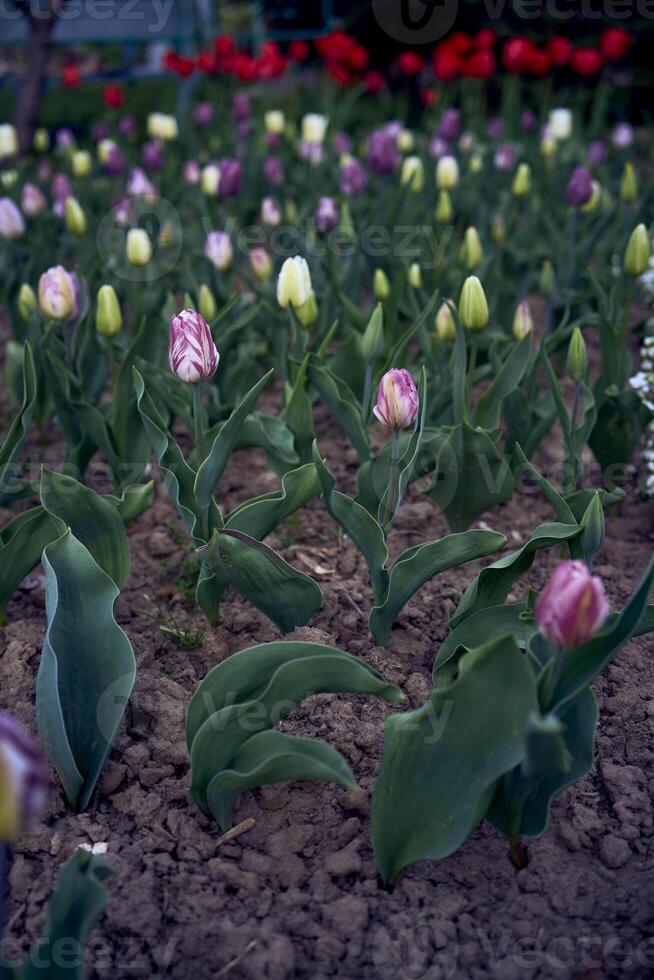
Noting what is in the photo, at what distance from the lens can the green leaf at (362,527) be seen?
73.3 inches

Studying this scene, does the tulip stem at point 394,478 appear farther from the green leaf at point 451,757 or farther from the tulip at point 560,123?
the tulip at point 560,123

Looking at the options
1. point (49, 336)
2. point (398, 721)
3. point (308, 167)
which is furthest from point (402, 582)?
point (308, 167)

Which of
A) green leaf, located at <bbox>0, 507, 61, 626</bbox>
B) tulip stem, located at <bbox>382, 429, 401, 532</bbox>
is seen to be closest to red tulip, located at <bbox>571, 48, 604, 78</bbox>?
tulip stem, located at <bbox>382, 429, 401, 532</bbox>

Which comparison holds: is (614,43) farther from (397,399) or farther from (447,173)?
(397,399)

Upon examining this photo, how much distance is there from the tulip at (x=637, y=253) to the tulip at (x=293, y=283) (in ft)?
2.84

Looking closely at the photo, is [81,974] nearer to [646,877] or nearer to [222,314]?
[646,877]

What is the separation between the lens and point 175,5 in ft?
29.8

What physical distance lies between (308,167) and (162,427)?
2.86m

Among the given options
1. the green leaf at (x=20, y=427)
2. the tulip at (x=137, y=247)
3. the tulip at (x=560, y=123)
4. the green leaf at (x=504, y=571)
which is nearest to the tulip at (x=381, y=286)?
the tulip at (x=137, y=247)

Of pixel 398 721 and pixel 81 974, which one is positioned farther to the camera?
pixel 398 721

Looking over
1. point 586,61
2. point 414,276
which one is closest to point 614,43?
point 586,61

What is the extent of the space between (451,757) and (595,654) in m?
0.27

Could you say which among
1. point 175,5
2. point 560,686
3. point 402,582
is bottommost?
point 175,5

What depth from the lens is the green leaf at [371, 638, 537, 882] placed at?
142 centimetres
